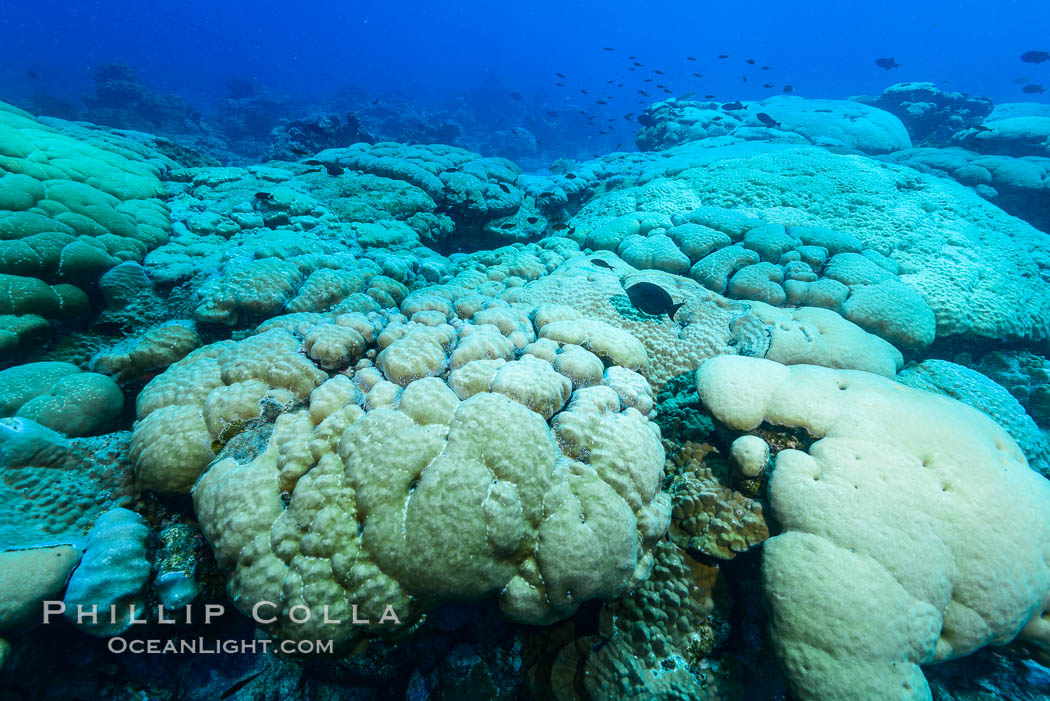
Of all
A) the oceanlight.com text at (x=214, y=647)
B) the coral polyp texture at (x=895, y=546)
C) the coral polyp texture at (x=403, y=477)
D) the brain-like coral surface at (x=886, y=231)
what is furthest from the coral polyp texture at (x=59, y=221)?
the brain-like coral surface at (x=886, y=231)

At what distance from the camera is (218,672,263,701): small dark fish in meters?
2.30

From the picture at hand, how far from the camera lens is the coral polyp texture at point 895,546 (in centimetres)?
209

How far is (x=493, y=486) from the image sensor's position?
229 cm

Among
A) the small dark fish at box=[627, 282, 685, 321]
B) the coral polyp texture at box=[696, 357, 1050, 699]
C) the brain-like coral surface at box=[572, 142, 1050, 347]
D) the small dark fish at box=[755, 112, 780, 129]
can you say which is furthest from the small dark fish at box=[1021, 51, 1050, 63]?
the small dark fish at box=[627, 282, 685, 321]

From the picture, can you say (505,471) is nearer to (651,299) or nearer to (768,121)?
(651,299)

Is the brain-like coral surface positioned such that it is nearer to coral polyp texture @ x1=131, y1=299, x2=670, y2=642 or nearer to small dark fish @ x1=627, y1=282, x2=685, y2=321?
small dark fish @ x1=627, y1=282, x2=685, y2=321

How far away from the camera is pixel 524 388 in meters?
2.78

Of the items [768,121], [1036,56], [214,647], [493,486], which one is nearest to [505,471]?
[493,486]

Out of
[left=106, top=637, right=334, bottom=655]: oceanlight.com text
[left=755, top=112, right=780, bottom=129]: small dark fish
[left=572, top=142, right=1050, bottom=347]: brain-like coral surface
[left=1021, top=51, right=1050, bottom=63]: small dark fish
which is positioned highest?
[left=1021, top=51, right=1050, bottom=63]: small dark fish

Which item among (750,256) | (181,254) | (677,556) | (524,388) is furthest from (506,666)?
(181,254)

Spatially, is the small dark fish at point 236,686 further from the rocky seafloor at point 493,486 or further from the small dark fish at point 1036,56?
the small dark fish at point 1036,56

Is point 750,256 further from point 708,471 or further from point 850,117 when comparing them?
point 850,117

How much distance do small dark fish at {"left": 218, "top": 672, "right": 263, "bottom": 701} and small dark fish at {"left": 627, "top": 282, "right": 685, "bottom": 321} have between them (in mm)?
4508

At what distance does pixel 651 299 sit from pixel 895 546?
276 cm
